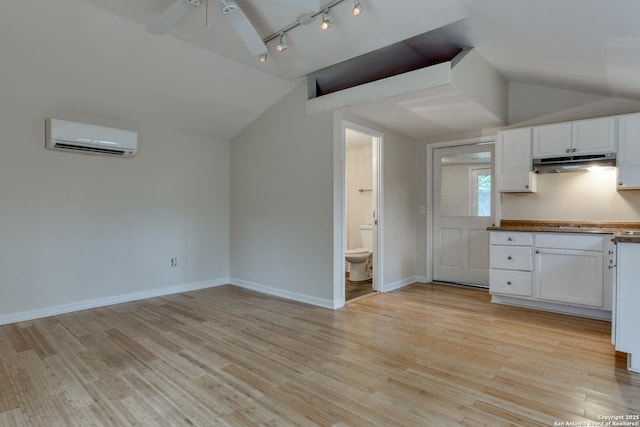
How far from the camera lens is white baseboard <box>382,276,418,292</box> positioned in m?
4.68

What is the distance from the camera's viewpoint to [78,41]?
3.06m

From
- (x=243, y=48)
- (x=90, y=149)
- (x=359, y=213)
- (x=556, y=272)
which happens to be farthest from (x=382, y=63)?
(x=90, y=149)

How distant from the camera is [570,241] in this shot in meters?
3.55

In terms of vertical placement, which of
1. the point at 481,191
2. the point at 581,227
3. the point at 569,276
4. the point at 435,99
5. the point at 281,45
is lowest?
the point at 569,276

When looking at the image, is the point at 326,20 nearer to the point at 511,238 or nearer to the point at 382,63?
the point at 382,63

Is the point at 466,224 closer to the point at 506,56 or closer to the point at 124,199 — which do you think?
the point at 506,56

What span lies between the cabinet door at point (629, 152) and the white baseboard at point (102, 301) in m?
4.83

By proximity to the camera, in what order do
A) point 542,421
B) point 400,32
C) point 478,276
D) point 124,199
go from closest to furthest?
1. point 542,421
2. point 400,32
3. point 124,199
4. point 478,276

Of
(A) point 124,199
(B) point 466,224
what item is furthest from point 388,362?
(A) point 124,199

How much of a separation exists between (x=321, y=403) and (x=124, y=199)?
3.42 metres

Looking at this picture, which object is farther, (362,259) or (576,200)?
(362,259)

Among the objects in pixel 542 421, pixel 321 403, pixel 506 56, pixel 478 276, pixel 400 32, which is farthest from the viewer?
pixel 478 276

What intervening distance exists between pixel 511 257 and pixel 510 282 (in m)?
0.28

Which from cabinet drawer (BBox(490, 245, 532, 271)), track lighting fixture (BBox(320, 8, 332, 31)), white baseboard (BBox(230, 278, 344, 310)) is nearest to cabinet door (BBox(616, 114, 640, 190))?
cabinet drawer (BBox(490, 245, 532, 271))
